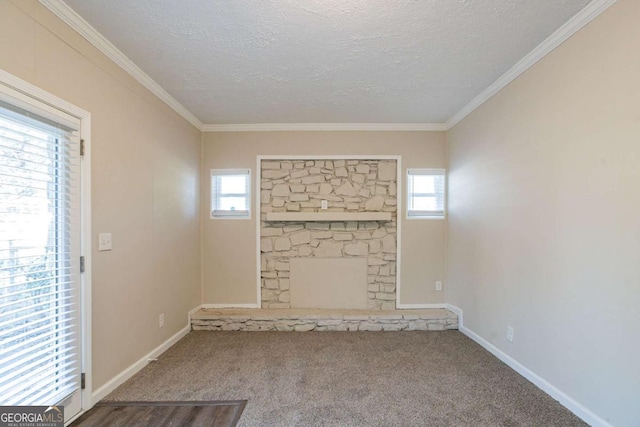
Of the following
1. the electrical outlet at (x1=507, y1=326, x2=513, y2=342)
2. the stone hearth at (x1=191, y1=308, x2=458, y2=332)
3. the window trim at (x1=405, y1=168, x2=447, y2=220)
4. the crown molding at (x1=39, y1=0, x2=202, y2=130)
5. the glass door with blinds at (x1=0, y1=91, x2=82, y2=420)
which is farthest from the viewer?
the window trim at (x1=405, y1=168, x2=447, y2=220)

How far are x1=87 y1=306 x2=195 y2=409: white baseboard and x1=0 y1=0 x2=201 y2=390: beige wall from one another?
0.05 metres

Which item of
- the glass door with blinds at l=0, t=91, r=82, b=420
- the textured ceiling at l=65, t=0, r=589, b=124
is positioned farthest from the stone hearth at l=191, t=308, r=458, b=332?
the textured ceiling at l=65, t=0, r=589, b=124

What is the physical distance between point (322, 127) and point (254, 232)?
5.57 ft

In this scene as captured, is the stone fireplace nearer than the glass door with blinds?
No

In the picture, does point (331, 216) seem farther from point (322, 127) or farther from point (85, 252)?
point (85, 252)

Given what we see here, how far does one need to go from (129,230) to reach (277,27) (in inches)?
78.7

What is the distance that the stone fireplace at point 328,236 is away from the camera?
401cm

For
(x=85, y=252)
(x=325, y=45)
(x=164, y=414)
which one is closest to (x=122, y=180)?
(x=85, y=252)

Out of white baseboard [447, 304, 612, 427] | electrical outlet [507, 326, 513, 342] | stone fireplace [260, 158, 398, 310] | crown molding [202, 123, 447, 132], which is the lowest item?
white baseboard [447, 304, 612, 427]

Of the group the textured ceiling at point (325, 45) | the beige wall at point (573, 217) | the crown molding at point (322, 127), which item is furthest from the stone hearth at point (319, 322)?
the textured ceiling at point (325, 45)

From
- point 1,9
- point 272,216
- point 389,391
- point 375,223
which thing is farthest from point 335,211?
point 1,9

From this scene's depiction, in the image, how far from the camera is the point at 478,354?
116 inches

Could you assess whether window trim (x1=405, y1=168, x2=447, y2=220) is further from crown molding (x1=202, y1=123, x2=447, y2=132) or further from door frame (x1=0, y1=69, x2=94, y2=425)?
door frame (x1=0, y1=69, x2=94, y2=425)

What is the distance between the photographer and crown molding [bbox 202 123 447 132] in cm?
396
